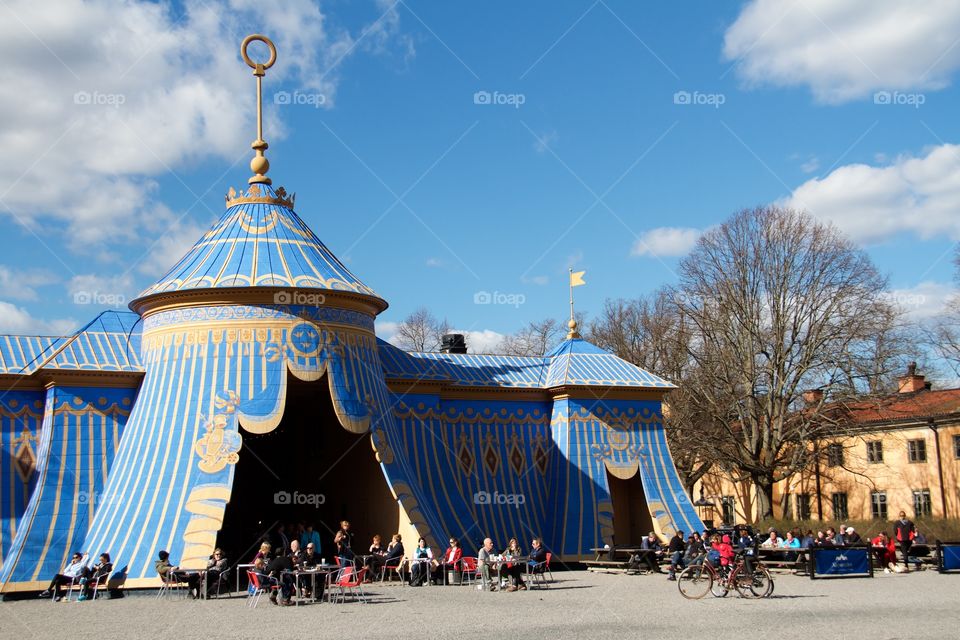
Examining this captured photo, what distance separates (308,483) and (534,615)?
11.8 meters

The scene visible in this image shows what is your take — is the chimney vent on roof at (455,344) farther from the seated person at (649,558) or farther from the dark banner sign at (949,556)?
the dark banner sign at (949,556)

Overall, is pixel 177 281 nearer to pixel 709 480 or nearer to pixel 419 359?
pixel 419 359

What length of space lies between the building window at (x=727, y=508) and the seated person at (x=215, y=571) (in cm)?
3054

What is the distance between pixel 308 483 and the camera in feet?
86.0

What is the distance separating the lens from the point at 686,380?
39.7 metres

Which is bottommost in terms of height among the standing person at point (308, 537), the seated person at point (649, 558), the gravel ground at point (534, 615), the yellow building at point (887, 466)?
the gravel ground at point (534, 615)

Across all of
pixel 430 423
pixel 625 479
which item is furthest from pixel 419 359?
pixel 625 479

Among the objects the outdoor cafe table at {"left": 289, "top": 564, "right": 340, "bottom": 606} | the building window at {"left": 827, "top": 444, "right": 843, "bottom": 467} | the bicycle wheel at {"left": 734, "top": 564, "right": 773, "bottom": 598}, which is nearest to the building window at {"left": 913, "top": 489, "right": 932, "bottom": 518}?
the building window at {"left": 827, "top": 444, "right": 843, "bottom": 467}

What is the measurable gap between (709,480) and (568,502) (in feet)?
72.8

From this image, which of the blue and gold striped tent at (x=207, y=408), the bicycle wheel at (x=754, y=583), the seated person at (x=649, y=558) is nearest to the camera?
the bicycle wheel at (x=754, y=583)

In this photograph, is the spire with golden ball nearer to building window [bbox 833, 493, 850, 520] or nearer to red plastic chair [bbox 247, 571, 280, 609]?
red plastic chair [bbox 247, 571, 280, 609]

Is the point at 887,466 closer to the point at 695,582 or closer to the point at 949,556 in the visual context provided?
the point at 949,556

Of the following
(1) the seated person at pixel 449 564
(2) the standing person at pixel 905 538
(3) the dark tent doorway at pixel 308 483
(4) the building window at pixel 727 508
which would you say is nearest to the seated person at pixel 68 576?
(3) the dark tent doorway at pixel 308 483

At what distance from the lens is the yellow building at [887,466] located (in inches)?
1481
